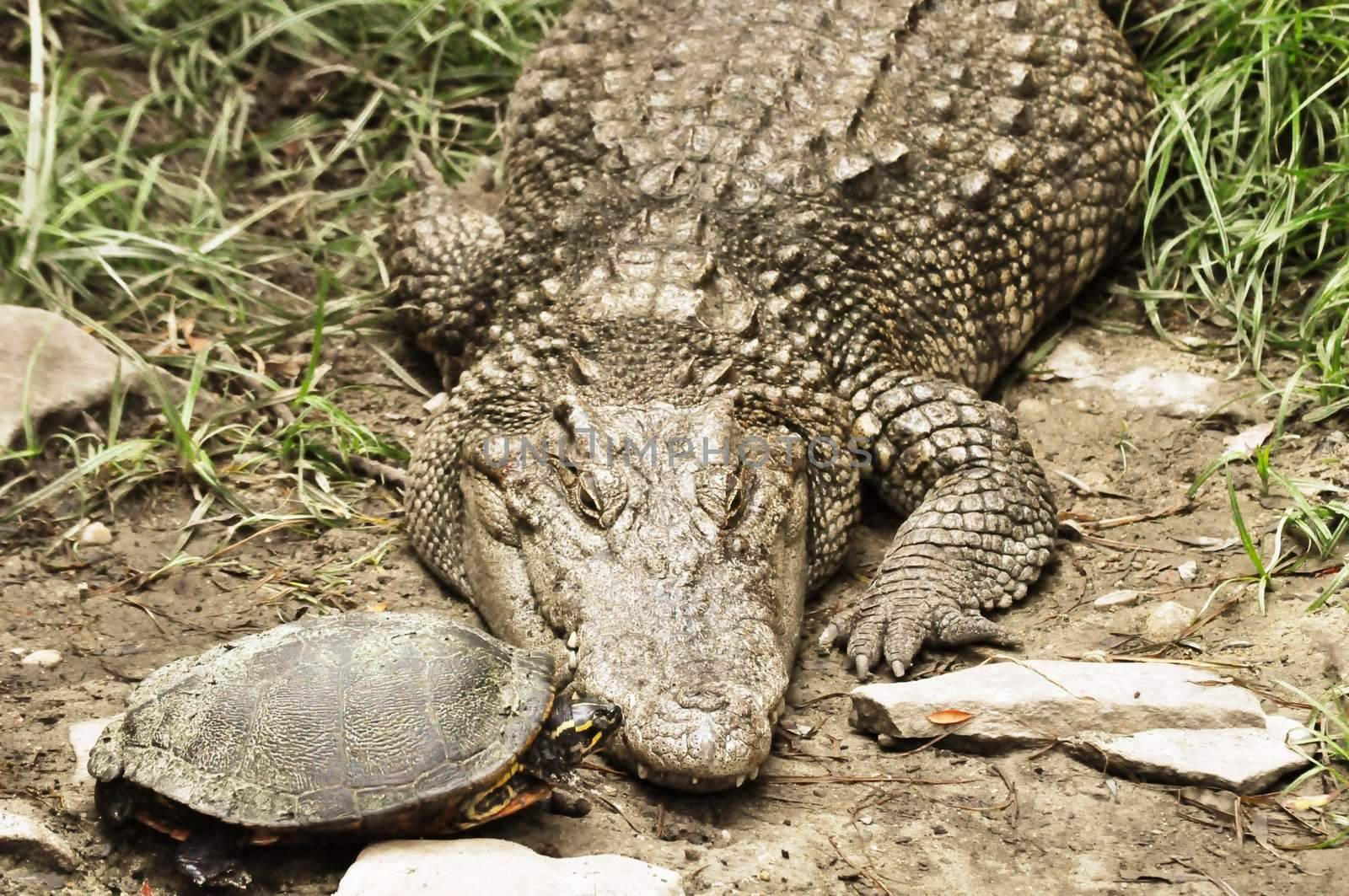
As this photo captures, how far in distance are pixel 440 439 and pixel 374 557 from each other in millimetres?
435

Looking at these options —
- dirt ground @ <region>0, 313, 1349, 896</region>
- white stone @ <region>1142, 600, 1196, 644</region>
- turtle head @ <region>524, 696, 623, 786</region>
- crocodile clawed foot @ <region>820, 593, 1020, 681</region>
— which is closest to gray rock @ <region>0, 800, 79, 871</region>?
dirt ground @ <region>0, 313, 1349, 896</region>

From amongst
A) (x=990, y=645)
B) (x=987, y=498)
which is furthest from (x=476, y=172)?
(x=990, y=645)

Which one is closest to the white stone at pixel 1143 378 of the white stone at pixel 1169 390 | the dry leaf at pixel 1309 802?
the white stone at pixel 1169 390

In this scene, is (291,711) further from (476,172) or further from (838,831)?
(476,172)

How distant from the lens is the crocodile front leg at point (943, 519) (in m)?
4.16

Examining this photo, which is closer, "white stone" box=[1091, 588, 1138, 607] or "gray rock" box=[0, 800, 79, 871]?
"gray rock" box=[0, 800, 79, 871]

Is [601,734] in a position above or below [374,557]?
above

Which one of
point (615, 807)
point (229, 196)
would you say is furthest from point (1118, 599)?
point (229, 196)

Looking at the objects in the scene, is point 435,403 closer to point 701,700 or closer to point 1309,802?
point 701,700

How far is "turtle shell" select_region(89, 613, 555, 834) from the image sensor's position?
3.02m

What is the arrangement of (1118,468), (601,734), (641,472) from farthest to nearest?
(1118,468) < (641,472) < (601,734)

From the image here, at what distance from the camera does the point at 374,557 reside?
181 inches

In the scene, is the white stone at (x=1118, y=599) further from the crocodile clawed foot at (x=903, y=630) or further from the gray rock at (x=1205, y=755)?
the gray rock at (x=1205, y=755)

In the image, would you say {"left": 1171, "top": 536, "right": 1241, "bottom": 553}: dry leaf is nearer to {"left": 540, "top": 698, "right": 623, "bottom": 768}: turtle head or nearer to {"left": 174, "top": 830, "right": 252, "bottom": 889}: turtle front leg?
{"left": 540, "top": 698, "right": 623, "bottom": 768}: turtle head
